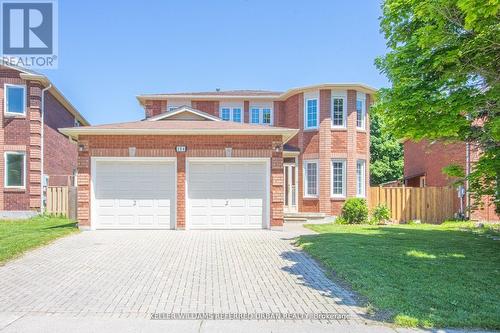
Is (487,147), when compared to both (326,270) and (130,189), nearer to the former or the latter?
(326,270)

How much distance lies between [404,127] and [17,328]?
7680 millimetres

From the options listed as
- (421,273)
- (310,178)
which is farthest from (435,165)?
(421,273)

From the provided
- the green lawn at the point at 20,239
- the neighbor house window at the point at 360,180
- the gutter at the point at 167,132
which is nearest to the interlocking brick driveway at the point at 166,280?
the green lawn at the point at 20,239

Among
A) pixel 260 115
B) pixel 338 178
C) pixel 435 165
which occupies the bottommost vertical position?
pixel 338 178

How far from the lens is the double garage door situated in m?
14.1

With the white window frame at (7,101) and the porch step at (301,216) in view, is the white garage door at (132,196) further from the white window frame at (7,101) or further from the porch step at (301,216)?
the white window frame at (7,101)

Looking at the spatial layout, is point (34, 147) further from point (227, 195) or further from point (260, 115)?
point (260, 115)

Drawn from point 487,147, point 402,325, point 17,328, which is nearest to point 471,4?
point 487,147

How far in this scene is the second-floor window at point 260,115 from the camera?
2297cm

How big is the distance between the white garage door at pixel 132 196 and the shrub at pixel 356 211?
26.4 feet

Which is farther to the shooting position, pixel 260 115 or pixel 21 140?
pixel 260 115

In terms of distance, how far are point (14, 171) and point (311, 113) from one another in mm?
14859

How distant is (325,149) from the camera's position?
19234 millimetres

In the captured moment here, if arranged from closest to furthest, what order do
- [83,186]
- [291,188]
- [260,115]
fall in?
[83,186] → [291,188] → [260,115]
